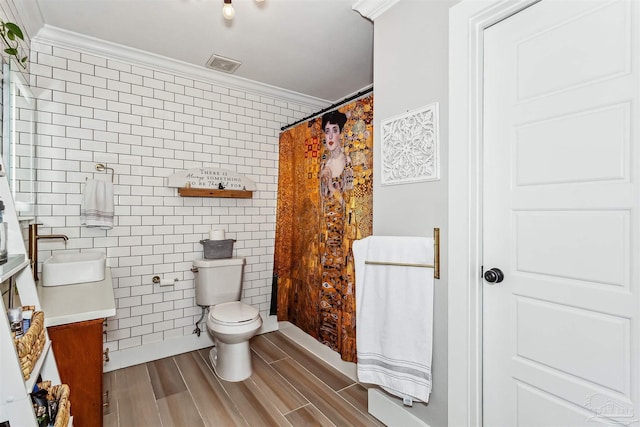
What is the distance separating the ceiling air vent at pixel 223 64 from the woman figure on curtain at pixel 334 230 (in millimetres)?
899

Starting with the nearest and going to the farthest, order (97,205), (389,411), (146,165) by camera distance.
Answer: (389,411)
(97,205)
(146,165)

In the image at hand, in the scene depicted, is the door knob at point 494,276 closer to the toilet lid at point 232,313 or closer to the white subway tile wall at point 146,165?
the toilet lid at point 232,313

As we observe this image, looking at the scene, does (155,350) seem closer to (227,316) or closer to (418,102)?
(227,316)

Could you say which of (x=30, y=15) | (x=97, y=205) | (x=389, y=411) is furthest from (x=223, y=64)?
(x=389, y=411)

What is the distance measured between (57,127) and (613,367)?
3258 mm

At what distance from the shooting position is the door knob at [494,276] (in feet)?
4.43

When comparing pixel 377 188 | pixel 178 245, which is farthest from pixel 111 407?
pixel 377 188

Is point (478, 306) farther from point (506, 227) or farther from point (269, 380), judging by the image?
point (269, 380)

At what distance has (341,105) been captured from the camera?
7.65 feet

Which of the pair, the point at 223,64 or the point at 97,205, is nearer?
the point at 97,205

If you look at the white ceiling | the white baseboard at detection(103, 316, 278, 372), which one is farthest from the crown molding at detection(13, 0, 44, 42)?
the white baseboard at detection(103, 316, 278, 372)

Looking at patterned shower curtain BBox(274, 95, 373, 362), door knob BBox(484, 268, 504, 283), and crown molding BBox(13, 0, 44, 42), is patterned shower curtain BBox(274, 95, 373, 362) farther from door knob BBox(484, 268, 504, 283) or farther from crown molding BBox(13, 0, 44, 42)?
crown molding BBox(13, 0, 44, 42)

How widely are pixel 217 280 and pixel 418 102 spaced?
2016mm

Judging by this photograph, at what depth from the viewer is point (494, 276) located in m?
1.35
